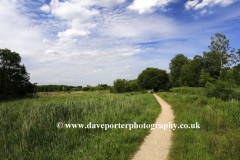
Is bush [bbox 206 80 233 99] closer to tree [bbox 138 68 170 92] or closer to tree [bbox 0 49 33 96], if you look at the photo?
tree [bbox 138 68 170 92]

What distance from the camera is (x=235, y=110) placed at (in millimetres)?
6945

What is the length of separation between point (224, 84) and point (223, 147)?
1843cm

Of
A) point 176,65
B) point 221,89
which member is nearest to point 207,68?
point 176,65

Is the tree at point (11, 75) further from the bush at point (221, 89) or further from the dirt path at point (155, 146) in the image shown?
the bush at point (221, 89)

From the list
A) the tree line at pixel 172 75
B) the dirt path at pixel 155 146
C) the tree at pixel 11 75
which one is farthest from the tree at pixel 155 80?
the dirt path at pixel 155 146

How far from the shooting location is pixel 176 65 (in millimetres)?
65188

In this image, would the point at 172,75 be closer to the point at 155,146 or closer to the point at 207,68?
the point at 207,68

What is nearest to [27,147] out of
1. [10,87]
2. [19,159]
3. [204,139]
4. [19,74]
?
[19,159]

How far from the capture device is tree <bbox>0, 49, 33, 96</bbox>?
86.5ft

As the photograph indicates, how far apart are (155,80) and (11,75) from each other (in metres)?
37.4

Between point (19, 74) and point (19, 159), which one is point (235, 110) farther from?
point (19, 74)

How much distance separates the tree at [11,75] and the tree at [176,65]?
60222 mm

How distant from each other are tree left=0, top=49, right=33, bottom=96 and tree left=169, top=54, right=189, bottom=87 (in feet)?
198

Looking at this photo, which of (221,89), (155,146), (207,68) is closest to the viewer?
(155,146)
